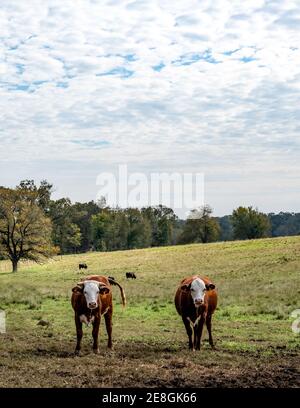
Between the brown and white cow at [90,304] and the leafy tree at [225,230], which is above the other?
the leafy tree at [225,230]

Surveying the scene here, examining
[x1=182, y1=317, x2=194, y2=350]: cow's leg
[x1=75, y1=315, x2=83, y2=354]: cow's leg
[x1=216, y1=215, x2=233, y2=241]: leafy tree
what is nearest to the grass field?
[x1=75, y1=315, x2=83, y2=354]: cow's leg

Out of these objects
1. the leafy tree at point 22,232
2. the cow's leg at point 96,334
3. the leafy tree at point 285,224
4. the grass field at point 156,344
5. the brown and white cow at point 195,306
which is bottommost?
the grass field at point 156,344

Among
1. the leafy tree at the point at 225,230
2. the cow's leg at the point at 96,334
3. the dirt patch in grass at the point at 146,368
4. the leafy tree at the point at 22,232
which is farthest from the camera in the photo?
the leafy tree at the point at 225,230

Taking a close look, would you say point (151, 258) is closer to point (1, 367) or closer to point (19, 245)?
point (19, 245)

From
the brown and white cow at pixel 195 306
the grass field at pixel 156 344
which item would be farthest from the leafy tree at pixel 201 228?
the brown and white cow at pixel 195 306

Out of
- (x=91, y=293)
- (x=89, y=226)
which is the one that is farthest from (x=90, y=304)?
(x=89, y=226)

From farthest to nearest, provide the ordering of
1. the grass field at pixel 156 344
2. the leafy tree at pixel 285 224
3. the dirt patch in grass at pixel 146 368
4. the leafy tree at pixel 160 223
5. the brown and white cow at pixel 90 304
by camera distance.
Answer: the leafy tree at pixel 285 224, the leafy tree at pixel 160 223, the brown and white cow at pixel 90 304, the grass field at pixel 156 344, the dirt patch in grass at pixel 146 368

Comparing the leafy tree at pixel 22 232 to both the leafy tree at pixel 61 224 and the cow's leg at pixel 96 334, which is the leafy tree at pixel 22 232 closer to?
the leafy tree at pixel 61 224

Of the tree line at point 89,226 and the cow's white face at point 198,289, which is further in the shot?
the tree line at point 89,226

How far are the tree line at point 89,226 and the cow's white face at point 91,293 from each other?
4822 centimetres

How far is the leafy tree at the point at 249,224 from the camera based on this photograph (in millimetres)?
103938

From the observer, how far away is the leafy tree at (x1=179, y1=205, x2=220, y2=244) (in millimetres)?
103125
